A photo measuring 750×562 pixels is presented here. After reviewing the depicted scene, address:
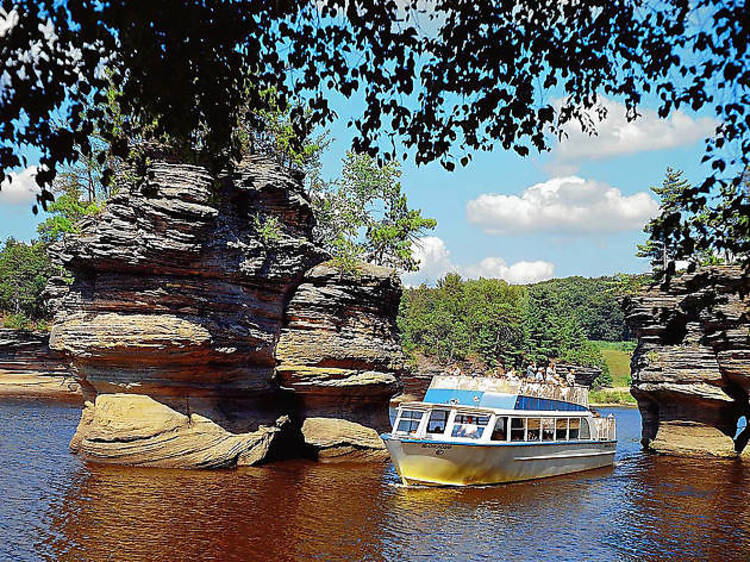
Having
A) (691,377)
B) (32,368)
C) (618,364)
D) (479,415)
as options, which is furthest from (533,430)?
(618,364)

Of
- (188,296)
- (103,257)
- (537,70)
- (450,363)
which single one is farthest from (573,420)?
(450,363)

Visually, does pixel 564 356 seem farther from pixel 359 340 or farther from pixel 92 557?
pixel 92 557

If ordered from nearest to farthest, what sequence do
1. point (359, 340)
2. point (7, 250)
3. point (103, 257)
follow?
point (103, 257) < point (359, 340) < point (7, 250)

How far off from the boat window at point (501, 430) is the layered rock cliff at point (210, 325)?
5.99 m

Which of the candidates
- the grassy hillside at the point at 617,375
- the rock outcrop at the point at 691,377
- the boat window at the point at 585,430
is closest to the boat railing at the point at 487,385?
the boat window at the point at 585,430

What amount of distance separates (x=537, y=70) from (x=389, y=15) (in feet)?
7.12

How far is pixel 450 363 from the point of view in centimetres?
7625

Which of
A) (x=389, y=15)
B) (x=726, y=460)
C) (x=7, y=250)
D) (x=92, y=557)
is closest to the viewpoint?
(x=389, y=15)

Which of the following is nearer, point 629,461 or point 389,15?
point 389,15

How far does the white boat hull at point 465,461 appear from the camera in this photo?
26.3m

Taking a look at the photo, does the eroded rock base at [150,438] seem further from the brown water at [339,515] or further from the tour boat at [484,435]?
the tour boat at [484,435]

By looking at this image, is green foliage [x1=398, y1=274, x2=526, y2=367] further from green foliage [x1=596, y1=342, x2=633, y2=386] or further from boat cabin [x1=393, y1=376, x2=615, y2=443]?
boat cabin [x1=393, y1=376, x2=615, y2=443]

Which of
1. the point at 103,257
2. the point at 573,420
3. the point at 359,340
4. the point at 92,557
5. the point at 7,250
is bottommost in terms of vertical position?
the point at 92,557

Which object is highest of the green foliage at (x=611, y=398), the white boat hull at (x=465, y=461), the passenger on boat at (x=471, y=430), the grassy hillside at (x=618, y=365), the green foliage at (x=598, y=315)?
the green foliage at (x=598, y=315)
